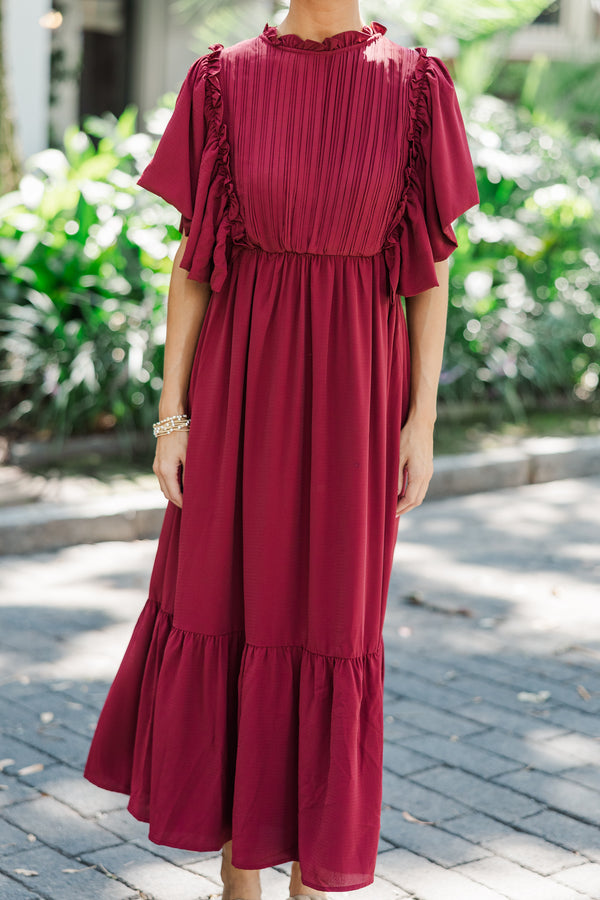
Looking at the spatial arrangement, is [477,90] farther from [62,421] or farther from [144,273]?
[62,421]

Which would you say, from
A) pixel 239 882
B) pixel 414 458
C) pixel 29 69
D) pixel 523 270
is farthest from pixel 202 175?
pixel 29 69

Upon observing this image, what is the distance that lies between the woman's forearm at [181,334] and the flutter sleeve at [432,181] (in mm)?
419

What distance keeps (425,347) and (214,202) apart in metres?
0.52

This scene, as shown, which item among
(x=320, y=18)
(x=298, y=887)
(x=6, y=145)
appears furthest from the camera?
(x=6, y=145)

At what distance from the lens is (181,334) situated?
2318 mm

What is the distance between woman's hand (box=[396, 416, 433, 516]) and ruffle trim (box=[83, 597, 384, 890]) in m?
0.33

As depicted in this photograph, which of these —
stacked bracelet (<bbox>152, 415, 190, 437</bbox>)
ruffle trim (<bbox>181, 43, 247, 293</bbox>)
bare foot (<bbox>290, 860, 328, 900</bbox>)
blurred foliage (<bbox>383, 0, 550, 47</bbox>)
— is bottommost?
bare foot (<bbox>290, 860, 328, 900</bbox>)

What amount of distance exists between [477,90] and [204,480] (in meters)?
7.30

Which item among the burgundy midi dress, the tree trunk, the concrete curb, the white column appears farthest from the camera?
the white column

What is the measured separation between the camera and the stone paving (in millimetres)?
2594

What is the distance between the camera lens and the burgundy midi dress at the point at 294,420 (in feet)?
7.02

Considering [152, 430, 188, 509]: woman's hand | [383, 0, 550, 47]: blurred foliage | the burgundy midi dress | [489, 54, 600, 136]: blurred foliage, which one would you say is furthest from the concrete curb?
[489, 54, 600, 136]: blurred foliage

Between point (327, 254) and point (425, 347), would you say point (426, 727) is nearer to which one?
point (425, 347)

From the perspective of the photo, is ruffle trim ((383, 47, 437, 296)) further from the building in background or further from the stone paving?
the building in background
